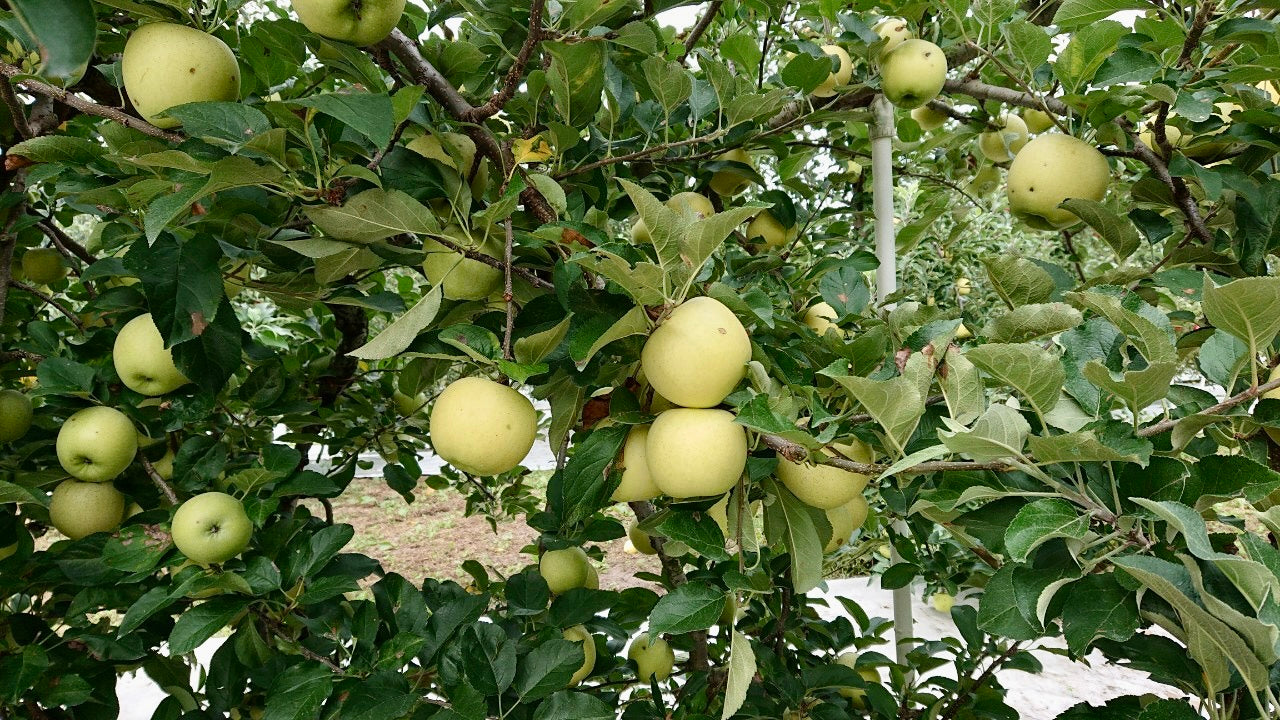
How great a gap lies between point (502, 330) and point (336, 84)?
2.81 feet

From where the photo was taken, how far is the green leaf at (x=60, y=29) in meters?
0.40

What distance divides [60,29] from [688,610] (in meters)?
0.79

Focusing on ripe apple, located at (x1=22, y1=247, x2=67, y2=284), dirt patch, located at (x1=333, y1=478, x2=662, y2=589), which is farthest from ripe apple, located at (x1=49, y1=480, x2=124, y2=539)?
dirt patch, located at (x1=333, y1=478, x2=662, y2=589)

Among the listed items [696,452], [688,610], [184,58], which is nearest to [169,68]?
[184,58]

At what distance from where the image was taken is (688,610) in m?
0.91

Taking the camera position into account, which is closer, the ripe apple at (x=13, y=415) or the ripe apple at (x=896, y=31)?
the ripe apple at (x=13, y=415)

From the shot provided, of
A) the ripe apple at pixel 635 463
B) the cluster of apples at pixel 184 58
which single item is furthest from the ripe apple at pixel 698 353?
the cluster of apples at pixel 184 58

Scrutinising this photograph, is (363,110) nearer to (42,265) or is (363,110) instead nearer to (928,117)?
(42,265)

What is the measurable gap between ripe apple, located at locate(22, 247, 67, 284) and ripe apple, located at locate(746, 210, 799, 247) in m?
1.55

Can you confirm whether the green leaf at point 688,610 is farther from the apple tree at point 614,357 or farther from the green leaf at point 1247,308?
the green leaf at point 1247,308

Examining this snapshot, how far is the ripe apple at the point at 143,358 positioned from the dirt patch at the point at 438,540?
305 cm

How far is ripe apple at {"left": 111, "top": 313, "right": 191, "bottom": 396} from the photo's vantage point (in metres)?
1.14

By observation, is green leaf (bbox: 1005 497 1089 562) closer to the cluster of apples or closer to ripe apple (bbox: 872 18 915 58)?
the cluster of apples

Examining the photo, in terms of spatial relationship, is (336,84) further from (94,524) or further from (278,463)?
(94,524)
